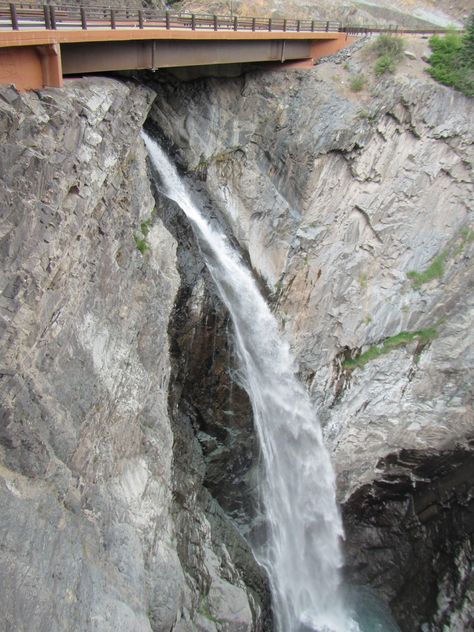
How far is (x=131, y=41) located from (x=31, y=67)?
5.44 m

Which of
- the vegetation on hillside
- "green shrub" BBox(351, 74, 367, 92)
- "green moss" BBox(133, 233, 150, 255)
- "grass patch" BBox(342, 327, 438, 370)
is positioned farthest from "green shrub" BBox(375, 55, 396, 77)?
"green moss" BBox(133, 233, 150, 255)

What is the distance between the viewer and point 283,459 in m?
19.0

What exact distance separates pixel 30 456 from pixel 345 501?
56.4 ft

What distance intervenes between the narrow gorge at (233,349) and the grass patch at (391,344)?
0.09 m

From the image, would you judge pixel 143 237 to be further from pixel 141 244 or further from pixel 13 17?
pixel 13 17

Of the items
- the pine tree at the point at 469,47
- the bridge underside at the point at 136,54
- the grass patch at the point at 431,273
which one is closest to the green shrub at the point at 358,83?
the bridge underside at the point at 136,54

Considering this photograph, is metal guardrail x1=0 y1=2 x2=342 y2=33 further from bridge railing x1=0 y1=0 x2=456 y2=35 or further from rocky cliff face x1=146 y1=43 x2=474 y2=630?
rocky cliff face x1=146 y1=43 x2=474 y2=630

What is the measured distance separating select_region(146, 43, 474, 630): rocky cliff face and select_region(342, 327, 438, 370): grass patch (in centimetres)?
5

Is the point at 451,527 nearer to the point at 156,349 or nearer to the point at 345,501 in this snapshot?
the point at 345,501

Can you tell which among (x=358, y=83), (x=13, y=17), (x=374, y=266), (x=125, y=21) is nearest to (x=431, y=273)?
(x=374, y=266)

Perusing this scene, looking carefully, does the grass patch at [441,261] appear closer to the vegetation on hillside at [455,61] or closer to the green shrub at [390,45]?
the vegetation on hillside at [455,61]

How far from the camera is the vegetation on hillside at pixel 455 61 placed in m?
20.6

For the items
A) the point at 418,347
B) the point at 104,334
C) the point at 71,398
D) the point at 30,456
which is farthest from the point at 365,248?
the point at 30,456

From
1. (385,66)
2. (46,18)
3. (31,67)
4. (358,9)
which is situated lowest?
(31,67)
